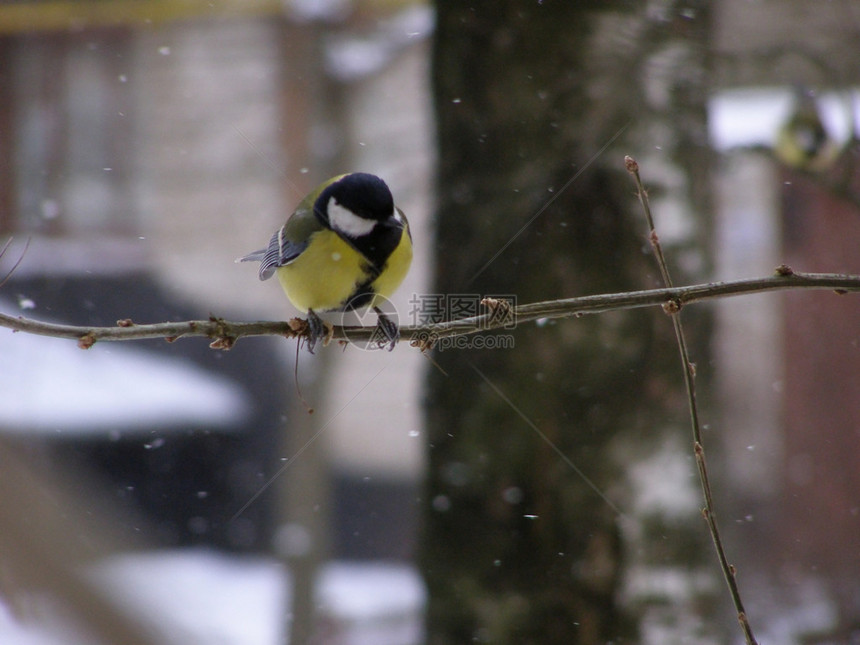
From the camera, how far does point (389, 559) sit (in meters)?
2.64

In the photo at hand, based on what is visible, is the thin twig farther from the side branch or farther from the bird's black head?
the bird's black head

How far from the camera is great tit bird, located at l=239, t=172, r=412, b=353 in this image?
1.12m

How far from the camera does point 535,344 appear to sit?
159 cm

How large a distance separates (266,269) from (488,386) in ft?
1.88

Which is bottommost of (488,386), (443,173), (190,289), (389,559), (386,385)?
(389,559)

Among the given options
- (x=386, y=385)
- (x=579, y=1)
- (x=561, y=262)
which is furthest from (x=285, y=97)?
(x=561, y=262)

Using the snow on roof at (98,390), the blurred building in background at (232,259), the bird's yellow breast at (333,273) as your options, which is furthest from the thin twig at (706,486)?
the snow on roof at (98,390)

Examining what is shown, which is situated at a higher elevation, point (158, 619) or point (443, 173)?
point (443, 173)

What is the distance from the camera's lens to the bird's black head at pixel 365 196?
1.06 meters

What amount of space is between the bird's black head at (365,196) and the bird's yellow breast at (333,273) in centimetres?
8

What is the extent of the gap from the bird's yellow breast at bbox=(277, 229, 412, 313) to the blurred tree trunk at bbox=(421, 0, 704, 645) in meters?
0.41

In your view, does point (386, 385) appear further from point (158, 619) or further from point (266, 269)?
point (266, 269)

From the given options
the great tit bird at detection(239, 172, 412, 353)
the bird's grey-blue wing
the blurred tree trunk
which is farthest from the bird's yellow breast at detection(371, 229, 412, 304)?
the blurred tree trunk

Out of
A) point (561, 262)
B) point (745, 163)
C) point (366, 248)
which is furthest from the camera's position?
point (745, 163)
